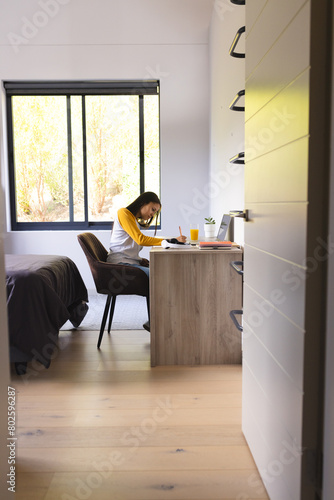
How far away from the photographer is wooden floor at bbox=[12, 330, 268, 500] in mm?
1487

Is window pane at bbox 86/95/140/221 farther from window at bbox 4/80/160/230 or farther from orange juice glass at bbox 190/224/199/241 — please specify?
orange juice glass at bbox 190/224/199/241

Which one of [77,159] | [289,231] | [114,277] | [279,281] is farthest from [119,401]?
[77,159]

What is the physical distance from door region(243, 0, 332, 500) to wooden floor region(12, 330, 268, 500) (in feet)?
0.67

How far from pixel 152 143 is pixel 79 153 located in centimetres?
84

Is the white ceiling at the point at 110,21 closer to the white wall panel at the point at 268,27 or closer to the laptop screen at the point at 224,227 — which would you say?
the laptop screen at the point at 224,227

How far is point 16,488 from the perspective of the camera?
149 cm

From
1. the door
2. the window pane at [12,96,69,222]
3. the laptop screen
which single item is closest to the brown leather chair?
the laptop screen

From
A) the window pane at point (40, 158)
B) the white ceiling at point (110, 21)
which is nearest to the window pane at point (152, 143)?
the white ceiling at point (110, 21)

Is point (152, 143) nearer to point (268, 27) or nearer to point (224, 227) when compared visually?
point (224, 227)

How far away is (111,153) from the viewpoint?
4941mm

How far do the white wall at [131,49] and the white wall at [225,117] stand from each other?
32 cm

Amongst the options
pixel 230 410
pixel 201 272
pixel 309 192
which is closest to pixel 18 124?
pixel 201 272

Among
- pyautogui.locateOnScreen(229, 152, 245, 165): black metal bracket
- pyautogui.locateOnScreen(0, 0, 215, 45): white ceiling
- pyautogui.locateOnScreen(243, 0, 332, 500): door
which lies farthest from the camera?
pyautogui.locateOnScreen(0, 0, 215, 45): white ceiling

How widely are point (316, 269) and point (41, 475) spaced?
4.04 feet
